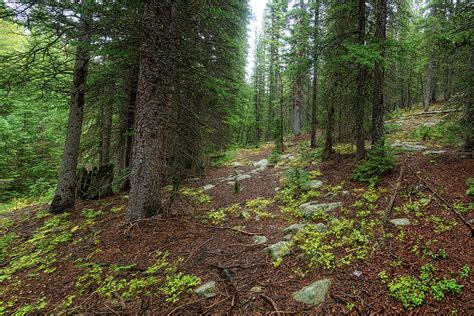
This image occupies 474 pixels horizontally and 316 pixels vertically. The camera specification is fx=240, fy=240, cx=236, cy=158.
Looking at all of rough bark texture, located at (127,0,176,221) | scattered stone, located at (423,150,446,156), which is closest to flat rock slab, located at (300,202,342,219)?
rough bark texture, located at (127,0,176,221)

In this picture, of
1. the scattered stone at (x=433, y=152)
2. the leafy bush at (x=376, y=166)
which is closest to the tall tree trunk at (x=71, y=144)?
the leafy bush at (x=376, y=166)

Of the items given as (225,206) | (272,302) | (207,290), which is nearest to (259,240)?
(207,290)

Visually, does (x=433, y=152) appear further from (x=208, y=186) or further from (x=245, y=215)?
(x=208, y=186)

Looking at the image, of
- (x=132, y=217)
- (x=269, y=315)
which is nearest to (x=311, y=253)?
(x=269, y=315)

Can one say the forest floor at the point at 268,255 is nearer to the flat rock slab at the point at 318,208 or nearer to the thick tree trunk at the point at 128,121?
the flat rock slab at the point at 318,208

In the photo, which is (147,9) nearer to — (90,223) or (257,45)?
(90,223)

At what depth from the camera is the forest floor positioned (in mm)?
3021

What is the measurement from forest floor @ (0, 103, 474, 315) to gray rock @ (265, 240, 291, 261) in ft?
0.10

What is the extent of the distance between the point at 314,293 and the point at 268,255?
3.73ft

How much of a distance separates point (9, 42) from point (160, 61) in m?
16.5

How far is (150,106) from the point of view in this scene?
564cm

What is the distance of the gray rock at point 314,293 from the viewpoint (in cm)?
301

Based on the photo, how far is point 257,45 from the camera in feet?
101

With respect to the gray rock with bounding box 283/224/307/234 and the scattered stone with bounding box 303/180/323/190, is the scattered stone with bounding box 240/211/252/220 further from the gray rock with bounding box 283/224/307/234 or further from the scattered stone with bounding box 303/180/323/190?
the scattered stone with bounding box 303/180/323/190
